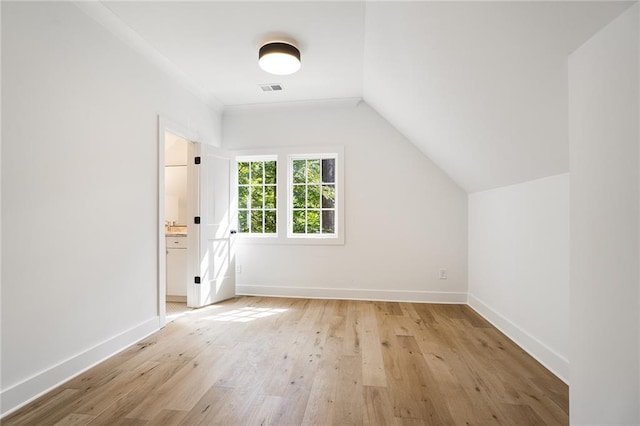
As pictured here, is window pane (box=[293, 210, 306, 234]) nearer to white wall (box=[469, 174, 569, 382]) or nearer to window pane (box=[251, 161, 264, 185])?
window pane (box=[251, 161, 264, 185])

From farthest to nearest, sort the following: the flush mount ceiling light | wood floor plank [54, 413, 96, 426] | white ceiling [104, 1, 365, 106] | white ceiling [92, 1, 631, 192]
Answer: the flush mount ceiling light
white ceiling [104, 1, 365, 106]
wood floor plank [54, 413, 96, 426]
white ceiling [92, 1, 631, 192]

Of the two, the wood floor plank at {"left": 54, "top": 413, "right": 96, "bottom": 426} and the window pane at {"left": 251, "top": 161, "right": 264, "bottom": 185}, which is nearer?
the wood floor plank at {"left": 54, "top": 413, "right": 96, "bottom": 426}

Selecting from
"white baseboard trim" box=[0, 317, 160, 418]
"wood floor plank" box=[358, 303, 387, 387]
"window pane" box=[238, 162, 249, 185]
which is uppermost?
"window pane" box=[238, 162, 249, 185]

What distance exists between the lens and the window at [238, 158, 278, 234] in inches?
169

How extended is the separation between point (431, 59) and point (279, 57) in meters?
1.29

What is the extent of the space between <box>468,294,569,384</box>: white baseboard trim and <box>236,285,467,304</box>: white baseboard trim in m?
0.48

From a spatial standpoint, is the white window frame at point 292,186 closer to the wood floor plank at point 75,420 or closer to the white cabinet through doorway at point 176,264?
the white cabinet through doorway at point 176,264

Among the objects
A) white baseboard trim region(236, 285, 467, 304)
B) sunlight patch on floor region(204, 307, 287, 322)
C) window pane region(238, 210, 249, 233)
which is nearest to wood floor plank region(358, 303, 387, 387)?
white baseboard trim region(236, 285, 467, 304)

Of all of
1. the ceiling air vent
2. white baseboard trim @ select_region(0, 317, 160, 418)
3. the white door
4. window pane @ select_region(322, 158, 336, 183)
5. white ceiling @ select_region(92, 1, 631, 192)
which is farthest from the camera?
window pane @ select_region(322, 158, 336, 183)

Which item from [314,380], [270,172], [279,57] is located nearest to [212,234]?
[270,172]

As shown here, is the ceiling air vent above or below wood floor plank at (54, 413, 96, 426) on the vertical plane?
above

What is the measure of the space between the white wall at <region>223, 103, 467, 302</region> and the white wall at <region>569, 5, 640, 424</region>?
2.69 meters

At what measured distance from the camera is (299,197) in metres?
4.28

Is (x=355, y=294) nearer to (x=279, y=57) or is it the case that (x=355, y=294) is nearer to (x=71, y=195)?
(x=279, y=57)
